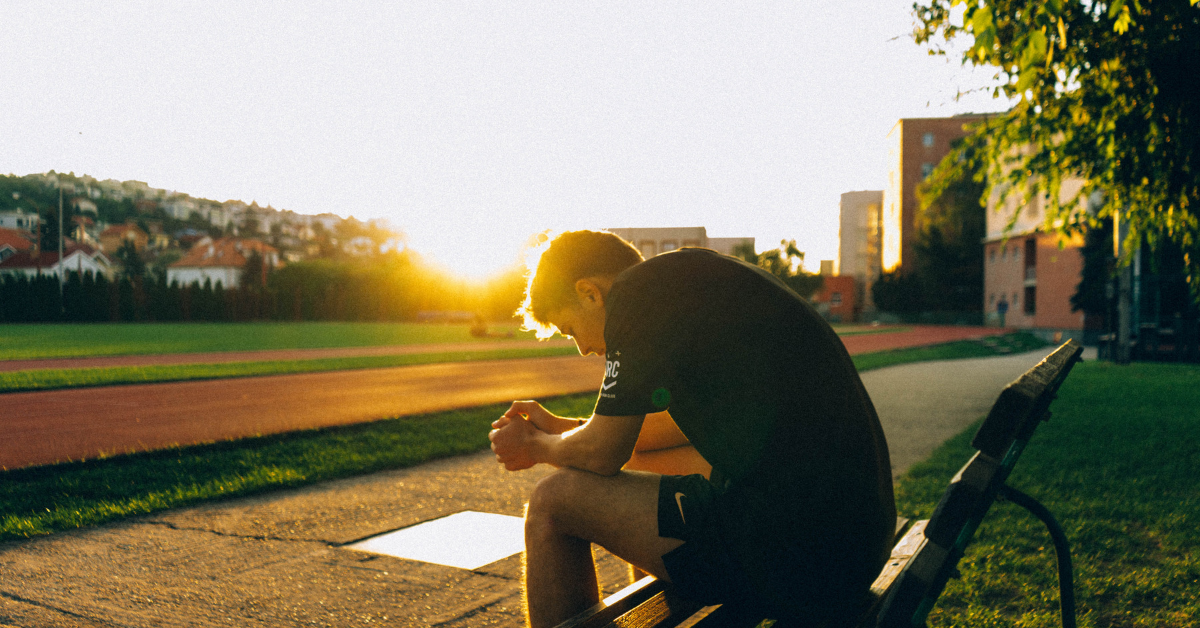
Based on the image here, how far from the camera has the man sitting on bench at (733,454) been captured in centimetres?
172

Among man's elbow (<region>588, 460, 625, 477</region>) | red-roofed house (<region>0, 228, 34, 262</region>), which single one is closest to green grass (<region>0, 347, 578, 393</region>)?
man's elbow (<region>588, 460, 625, 477</region>)

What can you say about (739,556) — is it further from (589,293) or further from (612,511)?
(589,293)

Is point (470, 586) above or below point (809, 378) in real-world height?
below

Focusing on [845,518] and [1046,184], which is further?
[1046,184]

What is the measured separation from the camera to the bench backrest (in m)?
1.31

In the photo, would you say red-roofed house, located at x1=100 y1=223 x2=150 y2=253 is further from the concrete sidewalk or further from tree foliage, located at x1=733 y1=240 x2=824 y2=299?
the concrete sidewalk

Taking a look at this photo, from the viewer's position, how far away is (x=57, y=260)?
7050 cm

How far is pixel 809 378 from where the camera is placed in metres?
1.73

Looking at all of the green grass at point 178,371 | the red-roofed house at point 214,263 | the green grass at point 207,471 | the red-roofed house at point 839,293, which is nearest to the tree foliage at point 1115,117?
the green grass at point 207,471

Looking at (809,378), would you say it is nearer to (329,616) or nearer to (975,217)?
(329,616)

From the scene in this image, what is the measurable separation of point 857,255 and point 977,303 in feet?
152

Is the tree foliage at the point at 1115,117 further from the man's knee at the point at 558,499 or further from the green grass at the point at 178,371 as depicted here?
the green grass at the point at 178,371

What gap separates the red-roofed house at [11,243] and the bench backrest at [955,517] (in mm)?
91270

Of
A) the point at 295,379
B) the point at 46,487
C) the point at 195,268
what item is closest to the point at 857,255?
the point at 195,268
